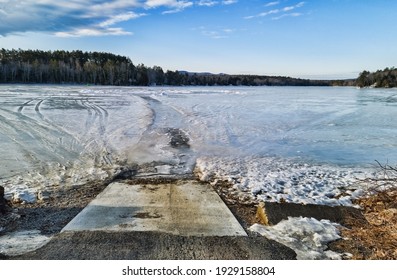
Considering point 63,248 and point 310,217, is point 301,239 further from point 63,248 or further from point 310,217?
point 63,248

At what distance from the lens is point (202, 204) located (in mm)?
5637

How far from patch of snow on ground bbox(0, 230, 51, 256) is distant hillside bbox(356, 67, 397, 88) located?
89.2 meters

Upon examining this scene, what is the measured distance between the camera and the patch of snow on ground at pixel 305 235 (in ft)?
13.4

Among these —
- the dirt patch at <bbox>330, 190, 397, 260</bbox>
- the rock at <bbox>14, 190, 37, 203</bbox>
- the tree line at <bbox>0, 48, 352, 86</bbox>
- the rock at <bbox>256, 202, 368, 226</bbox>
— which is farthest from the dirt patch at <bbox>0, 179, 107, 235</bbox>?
the tree line at <bbox>0, 48, 352, 86</bbox>

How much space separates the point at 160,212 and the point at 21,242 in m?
1.94

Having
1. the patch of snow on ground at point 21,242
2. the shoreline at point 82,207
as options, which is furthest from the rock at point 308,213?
the patch of snow on ground at point 21,242

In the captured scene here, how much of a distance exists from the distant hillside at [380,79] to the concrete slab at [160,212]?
86.7 meters

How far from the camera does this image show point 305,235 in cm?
457

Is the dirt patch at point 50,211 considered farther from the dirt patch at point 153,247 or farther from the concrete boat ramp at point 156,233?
the dirt patch at point 153,247

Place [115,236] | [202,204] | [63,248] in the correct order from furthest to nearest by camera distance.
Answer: [202,204], [115,236], [63,248]

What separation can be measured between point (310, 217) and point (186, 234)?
2.11 meters
